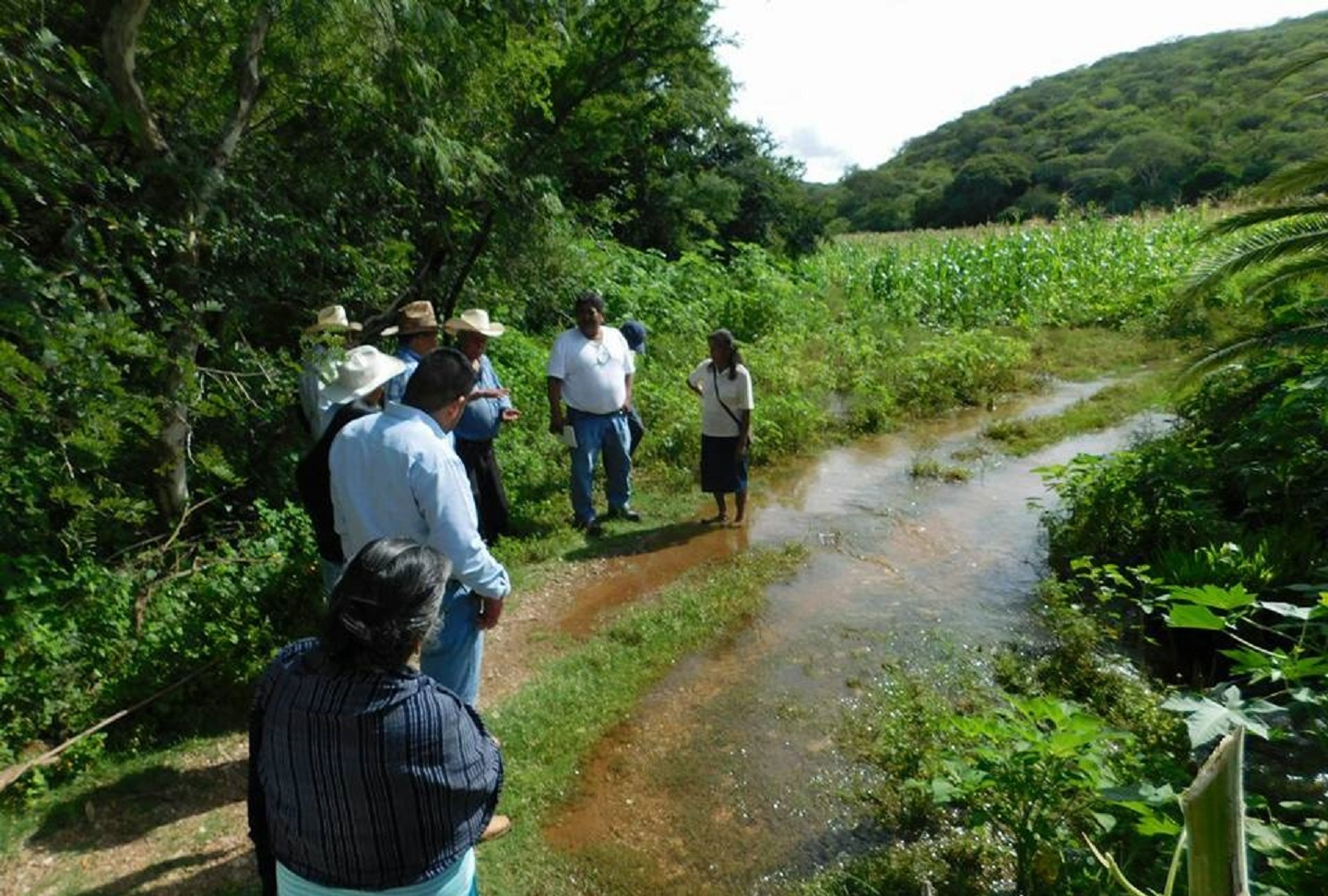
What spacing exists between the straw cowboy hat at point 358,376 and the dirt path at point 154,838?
1.72 m

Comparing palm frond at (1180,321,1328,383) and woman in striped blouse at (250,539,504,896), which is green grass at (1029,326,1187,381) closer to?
palm frond at (1180,321,1328,383)

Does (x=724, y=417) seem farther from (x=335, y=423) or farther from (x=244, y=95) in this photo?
(x=244, y=95)

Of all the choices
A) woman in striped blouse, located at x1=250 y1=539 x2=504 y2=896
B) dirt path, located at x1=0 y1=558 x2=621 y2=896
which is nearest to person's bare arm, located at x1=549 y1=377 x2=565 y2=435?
dirt path, located at x1=0 y1=558 x2=621 y2=896

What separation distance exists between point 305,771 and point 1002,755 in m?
2.24

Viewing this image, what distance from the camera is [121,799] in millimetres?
3600

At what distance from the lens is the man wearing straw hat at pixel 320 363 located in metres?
3.96

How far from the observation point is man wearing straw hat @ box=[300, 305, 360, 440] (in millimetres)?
3957

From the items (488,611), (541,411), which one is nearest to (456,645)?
(488,611)

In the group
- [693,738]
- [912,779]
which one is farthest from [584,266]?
[912,779]

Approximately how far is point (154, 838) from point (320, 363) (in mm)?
2072

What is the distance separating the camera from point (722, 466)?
6.74 meters

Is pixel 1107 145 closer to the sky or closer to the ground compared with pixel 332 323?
closer to the sky

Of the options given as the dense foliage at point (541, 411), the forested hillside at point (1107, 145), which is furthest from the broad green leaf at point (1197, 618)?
the forested hillside at point (1107, 145)

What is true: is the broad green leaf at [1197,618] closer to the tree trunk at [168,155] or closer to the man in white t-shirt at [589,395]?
the tree trunk at [168,155]
